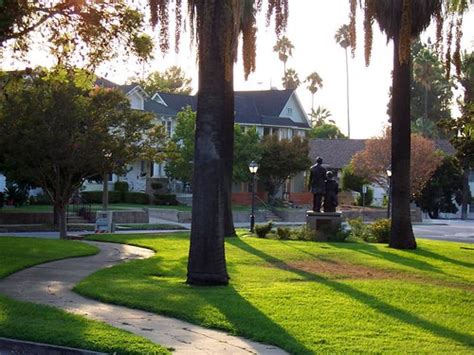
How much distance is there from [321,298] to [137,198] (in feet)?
137

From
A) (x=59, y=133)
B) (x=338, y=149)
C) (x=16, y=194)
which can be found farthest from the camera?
(x=338, y=149)

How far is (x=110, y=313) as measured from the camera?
1116cm

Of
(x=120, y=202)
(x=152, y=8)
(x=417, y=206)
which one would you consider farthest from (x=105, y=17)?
(x=417, y=206)

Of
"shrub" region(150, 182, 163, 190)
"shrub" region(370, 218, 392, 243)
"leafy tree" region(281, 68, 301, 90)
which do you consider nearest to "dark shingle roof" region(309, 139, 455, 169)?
"shrub" region(150, 182, 163, 190)

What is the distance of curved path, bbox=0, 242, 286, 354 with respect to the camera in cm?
918

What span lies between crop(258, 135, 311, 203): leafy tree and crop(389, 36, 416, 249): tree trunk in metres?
30.8

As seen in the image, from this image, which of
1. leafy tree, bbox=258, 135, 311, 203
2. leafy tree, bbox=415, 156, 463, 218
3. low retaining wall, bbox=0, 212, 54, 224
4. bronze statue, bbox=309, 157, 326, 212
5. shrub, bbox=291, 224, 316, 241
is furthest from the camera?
leafy tree, bbox=415, 156, 463, 218

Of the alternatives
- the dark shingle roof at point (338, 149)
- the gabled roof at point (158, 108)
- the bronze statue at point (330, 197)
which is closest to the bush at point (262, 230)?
the bronze statue at point (330, 197)

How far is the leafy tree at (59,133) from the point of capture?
87.1ft

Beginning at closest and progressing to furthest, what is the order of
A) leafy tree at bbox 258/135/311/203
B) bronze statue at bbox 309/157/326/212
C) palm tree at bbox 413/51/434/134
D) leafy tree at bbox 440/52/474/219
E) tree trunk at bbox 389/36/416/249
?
leafy tree at bbox 440/52/474/219 < tree trunk at bbox 389/36/416/249 < bronze statue at bbox 309/157/326/212 < leafy tree at bbox 258/135/311/203 < palm tree at bbox 413/51/434/134

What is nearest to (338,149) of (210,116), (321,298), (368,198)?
(368,198)

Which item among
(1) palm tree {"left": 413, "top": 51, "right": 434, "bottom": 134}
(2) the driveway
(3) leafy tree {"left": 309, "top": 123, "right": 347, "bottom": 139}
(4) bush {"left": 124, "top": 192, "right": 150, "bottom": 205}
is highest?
(1) palm tree {"left": 413, "top": 51, "right": 434, "bottom": 134}

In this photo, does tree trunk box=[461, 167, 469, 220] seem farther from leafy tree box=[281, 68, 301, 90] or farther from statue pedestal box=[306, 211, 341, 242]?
leafy tree box=[281, 68, 301, 90]

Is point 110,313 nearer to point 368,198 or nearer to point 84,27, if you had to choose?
point 84,27
